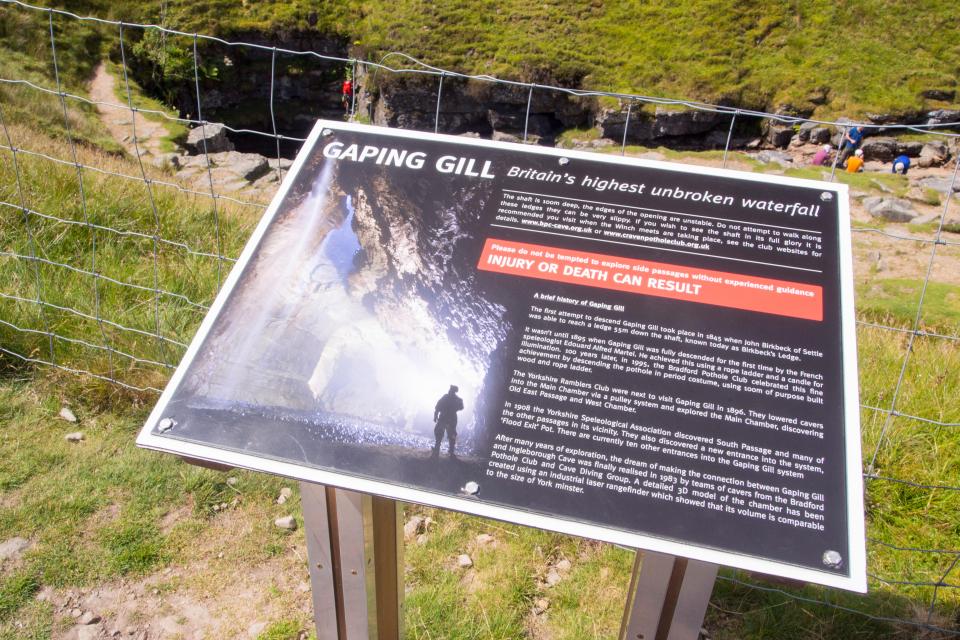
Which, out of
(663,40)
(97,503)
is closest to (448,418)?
(97,503)

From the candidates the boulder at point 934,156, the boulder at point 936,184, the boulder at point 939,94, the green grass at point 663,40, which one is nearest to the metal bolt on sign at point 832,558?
the boulder at point 936,184

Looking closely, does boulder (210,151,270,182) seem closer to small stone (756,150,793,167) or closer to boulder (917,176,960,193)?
small stone (756,150,793,167)

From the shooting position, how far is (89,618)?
109 inches

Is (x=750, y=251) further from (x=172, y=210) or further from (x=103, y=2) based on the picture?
(x=103, y=2)

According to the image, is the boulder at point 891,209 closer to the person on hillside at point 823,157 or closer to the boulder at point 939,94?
the person on hillside at point 823,157

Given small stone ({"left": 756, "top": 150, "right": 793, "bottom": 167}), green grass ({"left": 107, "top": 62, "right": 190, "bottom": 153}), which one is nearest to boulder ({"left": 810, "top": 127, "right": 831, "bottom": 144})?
small stone ({"left": 756, "top": 150, "right": 793, "bottom": 167})

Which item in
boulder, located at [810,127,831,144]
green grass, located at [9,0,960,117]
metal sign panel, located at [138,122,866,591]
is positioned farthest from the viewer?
green grass, located at [9,0,960,117]

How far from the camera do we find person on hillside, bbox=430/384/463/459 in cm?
169

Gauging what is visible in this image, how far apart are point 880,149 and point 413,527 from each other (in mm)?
19148

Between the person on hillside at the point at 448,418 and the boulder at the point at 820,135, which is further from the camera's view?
the boulder at the point at 820,135

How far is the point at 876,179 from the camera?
14.8 meters

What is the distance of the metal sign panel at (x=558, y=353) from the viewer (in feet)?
5.22

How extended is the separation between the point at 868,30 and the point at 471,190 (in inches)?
1008

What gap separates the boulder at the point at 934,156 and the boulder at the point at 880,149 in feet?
2.19
